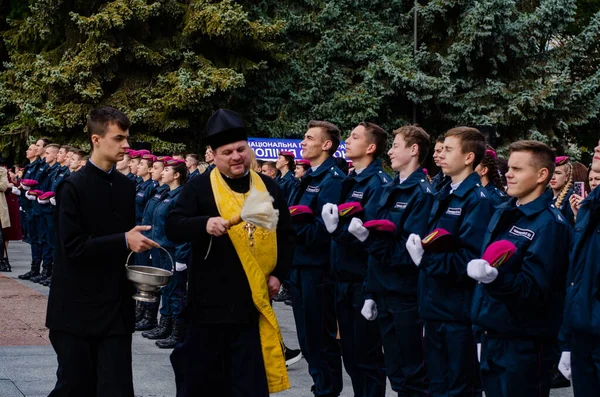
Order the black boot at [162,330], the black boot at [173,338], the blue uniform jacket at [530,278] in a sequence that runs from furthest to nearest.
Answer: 1. the black boot at [162,330]
2. the black boot at [173,338]
3. the blue uniform jacket at [530,278]

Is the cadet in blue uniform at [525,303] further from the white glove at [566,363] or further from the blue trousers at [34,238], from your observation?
the blue trousers at [34,238]

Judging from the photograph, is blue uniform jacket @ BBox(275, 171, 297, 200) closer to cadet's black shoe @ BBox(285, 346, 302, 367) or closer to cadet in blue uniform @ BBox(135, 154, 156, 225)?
cadet in blue uniform @ BBox(135, 154, 156, 225)

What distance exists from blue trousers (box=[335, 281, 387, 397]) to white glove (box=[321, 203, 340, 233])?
666 millimetres

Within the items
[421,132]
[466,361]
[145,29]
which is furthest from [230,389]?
[145,29]

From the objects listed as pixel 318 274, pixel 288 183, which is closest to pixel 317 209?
pixel 318 274

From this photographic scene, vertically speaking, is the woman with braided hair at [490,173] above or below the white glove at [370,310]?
above

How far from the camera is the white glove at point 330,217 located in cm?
698

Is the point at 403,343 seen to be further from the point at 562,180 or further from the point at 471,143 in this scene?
the point at 562,180

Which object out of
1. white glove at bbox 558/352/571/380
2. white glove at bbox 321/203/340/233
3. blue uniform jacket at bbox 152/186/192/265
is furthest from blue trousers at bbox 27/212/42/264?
white glove at bbox 558/352/571/380

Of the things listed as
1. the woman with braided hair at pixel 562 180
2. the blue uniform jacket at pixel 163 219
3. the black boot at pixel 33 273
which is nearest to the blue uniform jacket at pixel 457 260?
the woman with braided hair at pixel 562 180

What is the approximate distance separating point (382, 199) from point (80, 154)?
9.00 metres

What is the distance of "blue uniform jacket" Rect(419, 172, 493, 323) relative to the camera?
5984mm

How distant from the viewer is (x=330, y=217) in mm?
6973

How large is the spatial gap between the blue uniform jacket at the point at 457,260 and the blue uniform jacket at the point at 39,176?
36.7 ft
